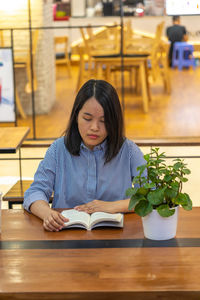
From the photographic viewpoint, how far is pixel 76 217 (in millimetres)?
1883

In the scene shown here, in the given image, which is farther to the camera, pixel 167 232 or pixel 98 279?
pixel 167 232

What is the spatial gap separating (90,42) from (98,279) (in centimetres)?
490

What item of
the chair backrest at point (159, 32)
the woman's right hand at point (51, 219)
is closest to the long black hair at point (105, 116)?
the woman's right hand at point (51, 219)

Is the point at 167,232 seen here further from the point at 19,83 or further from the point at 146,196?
the point at 19,83

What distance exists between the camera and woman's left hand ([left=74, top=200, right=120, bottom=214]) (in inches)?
77.8

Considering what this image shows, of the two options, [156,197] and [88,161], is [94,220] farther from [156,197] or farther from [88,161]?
[88,161]

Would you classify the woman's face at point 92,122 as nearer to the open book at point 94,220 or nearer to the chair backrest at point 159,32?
the open book at point 94,220

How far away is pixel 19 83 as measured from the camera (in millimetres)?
6652

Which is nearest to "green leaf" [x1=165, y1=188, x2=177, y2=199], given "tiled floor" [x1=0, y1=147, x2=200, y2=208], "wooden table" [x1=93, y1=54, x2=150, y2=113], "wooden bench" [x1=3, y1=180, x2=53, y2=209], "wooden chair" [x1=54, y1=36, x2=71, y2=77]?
"wooden bench" [x1=3, y1=180, x2=53, y2=209]

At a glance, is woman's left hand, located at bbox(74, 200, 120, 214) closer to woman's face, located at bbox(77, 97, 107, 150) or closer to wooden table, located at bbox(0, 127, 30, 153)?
woman's face, located at bbox(77, 97, 107, 150)

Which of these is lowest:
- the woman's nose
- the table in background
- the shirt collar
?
the table in background

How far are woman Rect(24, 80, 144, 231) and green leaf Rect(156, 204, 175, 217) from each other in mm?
357

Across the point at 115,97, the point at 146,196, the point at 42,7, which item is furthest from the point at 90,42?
the point at 146,196

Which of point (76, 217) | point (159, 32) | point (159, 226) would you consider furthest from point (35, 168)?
point (159, 226)
